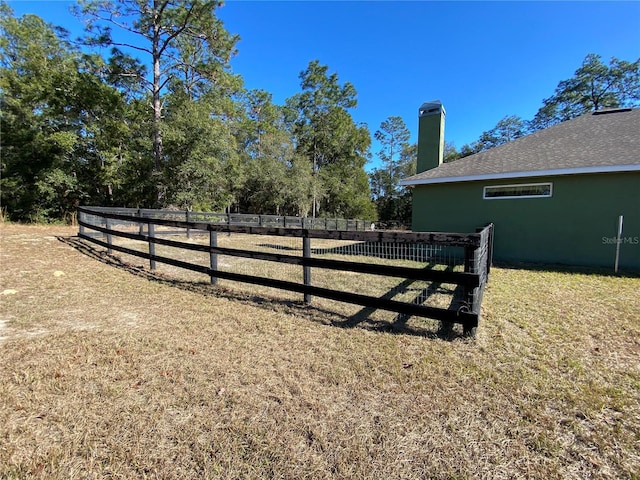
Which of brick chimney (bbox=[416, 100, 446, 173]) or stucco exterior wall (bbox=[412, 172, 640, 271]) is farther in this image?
brick chimney (bbox=[416, 100, 446, 173])

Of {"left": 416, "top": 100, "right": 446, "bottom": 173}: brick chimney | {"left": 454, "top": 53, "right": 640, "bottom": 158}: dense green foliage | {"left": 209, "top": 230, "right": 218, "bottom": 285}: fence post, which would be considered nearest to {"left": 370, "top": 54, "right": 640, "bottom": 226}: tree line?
{"left": 454, "top": 53, "right": 640, "bottom": 158}: dense green foliage

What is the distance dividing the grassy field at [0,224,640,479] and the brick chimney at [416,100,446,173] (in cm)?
804

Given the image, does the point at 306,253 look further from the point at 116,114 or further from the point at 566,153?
the point at 116,114

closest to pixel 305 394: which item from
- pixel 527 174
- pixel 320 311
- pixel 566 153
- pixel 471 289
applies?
pixel 320 311

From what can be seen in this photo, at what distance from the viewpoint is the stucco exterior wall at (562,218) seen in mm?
6867

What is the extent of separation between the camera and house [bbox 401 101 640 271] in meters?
6.91

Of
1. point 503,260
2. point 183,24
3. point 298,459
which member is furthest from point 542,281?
point 183,24

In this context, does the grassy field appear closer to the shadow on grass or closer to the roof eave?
the shadow on grass

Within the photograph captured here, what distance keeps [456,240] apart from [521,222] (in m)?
6.60

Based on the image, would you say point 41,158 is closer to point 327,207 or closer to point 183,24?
point 183,24

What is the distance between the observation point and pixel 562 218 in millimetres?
7504

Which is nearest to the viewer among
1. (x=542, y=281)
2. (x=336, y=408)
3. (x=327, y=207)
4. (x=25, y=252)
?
(x=336, y=408)

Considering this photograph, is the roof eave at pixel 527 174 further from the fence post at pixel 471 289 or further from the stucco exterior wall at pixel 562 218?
the fence post at pixel 471 289

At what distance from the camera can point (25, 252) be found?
6629 millimetres
